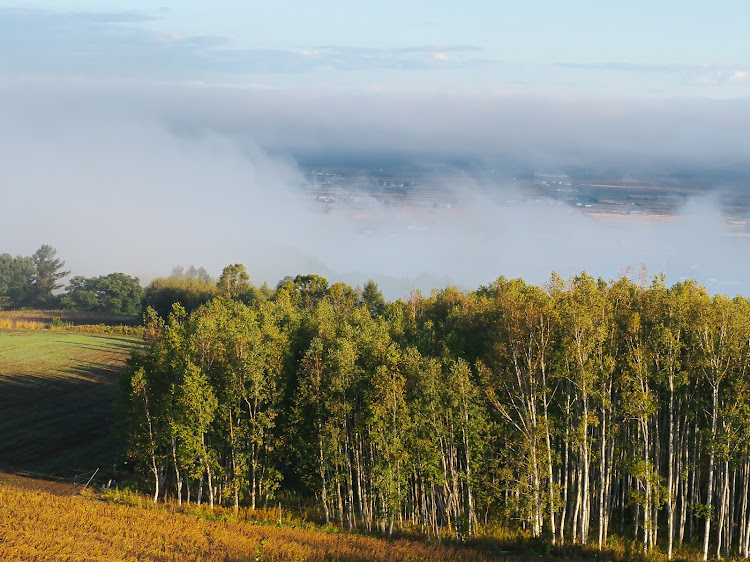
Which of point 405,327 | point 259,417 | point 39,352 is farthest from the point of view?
point 39,352

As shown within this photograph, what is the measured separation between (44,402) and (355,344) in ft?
139

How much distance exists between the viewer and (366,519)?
4634 centimetres

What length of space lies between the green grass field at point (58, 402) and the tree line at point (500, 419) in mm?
10827

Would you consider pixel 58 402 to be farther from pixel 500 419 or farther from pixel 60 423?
pixel 500 419

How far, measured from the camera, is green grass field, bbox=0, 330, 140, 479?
5809 centimetres

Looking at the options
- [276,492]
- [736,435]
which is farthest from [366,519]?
[736,435]

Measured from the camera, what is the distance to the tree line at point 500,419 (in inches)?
1663

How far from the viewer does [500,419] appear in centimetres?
4666

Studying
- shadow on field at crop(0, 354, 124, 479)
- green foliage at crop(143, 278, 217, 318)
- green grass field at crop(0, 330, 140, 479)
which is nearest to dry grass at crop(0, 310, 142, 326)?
green foliage at crop(143, 278, 217, 318)

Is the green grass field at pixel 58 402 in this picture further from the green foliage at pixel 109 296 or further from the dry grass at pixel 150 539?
the green foliage at pixel 109 296

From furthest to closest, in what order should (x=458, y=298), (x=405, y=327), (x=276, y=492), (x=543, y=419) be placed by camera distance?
(x=458, y=298) → (x=405, y=327) → (x=276, y=492) → (x=543, y=419)

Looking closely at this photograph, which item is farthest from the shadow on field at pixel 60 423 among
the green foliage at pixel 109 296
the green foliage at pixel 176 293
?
the green foliage at pixel 109 296

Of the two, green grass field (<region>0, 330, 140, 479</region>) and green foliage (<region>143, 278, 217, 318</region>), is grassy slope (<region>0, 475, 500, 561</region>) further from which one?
green foliage (<region>143, 278, 217, 318</region>)

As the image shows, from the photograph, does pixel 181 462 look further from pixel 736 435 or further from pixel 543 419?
pixel 736 435
